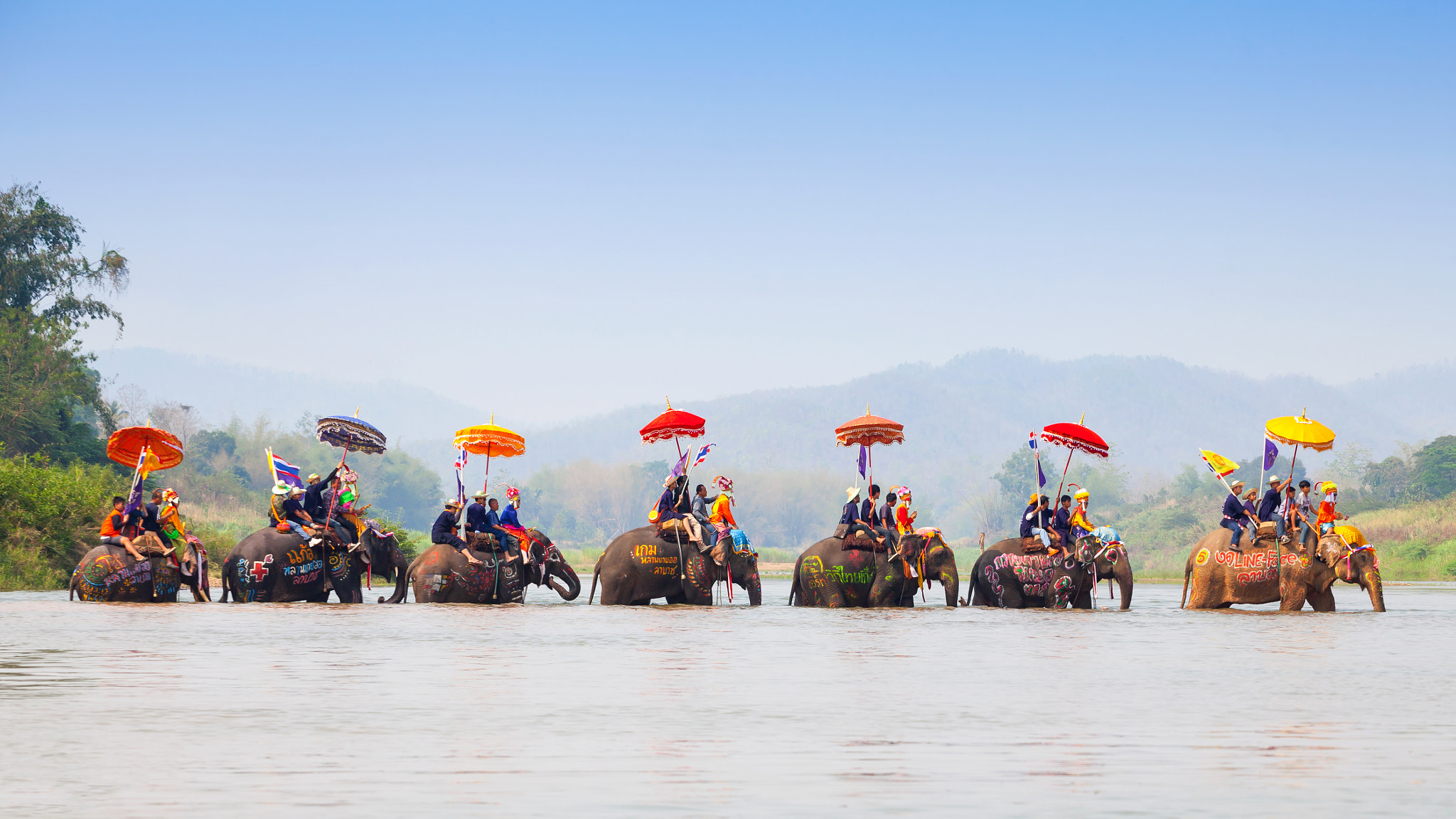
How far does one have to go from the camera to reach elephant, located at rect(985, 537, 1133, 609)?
25875 mm

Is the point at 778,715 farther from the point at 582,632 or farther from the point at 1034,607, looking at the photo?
the point at 1034,607

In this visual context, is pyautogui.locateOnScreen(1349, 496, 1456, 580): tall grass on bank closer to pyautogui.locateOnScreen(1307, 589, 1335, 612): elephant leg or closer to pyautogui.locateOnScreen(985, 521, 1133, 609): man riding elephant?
pyautogui.locateOnScreen(1307, 589, 1335, 612): elephant leg

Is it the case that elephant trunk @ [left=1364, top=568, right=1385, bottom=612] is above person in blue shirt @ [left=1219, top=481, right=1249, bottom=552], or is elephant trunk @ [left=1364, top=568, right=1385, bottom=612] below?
below

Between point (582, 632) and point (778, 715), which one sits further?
point (582, 632)

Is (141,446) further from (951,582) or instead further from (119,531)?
(951,582)

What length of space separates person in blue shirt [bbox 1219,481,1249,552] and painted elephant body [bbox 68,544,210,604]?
58.8 feet

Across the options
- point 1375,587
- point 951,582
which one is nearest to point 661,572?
point 951,582

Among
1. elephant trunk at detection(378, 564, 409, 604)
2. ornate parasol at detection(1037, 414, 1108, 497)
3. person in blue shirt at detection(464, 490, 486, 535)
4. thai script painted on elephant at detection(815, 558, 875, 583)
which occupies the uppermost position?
ornate parasol at detection(1037, 414, 1108, 497)

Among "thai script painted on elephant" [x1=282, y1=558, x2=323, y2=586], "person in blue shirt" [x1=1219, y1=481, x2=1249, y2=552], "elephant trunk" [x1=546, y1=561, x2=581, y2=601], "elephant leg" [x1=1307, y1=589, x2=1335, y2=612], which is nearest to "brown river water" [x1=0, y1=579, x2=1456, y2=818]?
"person in blue shirt" [x1=1219, y1=481, x2=1249, y2=552]

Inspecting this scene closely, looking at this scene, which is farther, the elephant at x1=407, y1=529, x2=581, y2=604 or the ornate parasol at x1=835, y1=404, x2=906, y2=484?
the ornate parasol at x1=835, y1=404, x2=906, y2=484

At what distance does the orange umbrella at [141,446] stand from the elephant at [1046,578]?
14926 mm

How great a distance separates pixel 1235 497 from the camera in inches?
982

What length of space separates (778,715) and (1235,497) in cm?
1569

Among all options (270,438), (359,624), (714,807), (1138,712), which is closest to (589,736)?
(714,807)
